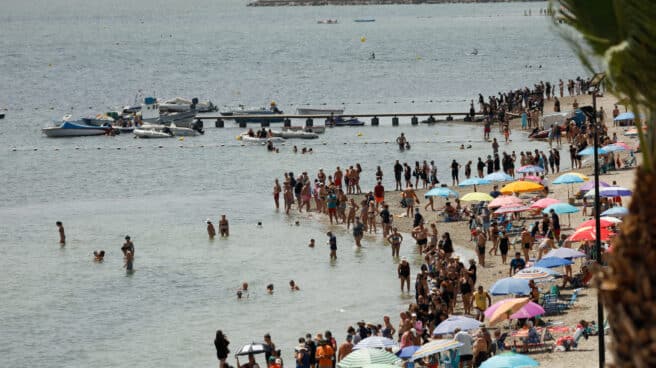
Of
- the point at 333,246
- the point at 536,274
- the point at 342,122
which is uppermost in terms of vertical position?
the point at 342,122

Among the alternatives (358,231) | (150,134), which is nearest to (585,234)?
(358,231)

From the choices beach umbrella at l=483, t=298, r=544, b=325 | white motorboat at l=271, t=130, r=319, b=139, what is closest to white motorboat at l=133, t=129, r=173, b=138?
white motorboat at l=271, t=130, r=319, b=139

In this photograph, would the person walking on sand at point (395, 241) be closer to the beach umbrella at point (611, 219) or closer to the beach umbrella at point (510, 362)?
the beach umbrella at point (611, 219)

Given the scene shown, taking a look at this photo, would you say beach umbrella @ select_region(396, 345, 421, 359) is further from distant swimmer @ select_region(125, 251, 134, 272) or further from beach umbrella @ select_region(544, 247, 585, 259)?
distant swimmer @ select_region(125, 251, 134, 272)

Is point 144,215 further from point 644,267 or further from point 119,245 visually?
point 644,267

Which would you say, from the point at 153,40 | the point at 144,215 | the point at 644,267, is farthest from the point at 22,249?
the point at 153,40

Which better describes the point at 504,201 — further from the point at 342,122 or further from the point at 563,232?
the point at 342,122

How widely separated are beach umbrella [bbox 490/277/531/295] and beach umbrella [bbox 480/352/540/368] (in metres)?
5.00

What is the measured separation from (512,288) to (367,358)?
471cm

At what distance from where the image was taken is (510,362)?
1877 centimetres

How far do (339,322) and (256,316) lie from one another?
2365 mm

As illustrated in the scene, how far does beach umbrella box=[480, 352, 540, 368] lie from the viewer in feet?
61.3

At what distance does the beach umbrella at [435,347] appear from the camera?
20.9 m

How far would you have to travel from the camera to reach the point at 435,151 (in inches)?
2210
